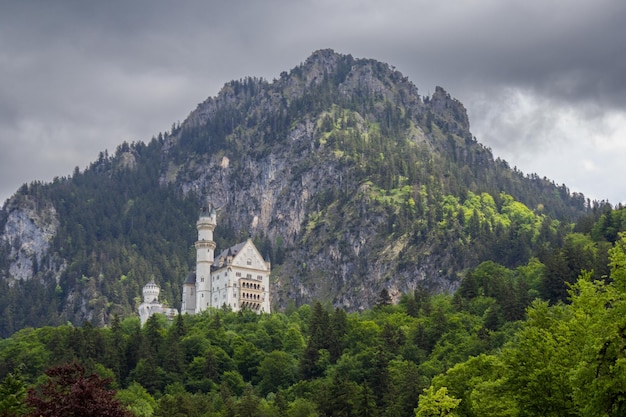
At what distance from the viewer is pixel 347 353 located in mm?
107250

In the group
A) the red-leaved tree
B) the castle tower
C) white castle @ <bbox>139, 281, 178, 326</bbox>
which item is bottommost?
the red-leaved tree

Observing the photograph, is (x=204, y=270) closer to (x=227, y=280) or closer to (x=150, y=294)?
(x=227, y=280)

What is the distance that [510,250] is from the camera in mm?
186875

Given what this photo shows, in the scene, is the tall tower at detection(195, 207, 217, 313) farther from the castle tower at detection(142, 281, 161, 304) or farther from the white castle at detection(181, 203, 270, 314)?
the castle tower at detection(142, 281, 161, 304)

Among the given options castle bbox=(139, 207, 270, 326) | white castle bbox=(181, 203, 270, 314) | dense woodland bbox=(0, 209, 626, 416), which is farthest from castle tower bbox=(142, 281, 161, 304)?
dense woodland bbox=(0, 209, 626, 416)

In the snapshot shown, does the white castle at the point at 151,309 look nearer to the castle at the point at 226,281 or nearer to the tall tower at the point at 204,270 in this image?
the castle at the point at 226,281

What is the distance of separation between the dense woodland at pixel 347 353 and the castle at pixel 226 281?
31.0 feet

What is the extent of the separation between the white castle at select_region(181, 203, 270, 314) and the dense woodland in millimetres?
9465

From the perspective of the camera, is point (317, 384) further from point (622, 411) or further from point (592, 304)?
point (622, 411)

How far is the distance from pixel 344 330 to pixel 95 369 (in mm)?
30123

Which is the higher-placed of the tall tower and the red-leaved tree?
the tall tower

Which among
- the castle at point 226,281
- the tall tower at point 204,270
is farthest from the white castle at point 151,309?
the tall tower at point 204,270

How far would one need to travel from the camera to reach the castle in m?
159

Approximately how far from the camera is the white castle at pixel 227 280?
158500mm
